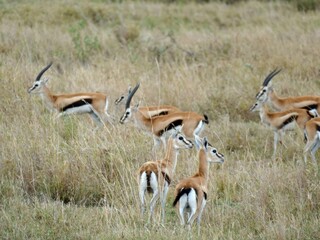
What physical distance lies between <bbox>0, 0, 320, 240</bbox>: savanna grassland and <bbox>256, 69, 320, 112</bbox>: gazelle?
31cm

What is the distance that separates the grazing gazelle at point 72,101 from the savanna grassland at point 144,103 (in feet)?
0.52

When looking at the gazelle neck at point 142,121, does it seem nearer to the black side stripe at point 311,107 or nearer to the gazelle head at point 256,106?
the gazelle head at point 256,106

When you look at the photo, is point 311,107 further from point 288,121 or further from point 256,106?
point 256,106

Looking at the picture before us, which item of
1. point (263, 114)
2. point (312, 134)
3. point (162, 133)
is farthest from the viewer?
point (263, 114)

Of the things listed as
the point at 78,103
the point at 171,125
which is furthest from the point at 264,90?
the point at 78,103

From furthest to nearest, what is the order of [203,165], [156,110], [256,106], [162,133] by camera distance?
[256,106]
[156,110]
[162,133]
[203,165]

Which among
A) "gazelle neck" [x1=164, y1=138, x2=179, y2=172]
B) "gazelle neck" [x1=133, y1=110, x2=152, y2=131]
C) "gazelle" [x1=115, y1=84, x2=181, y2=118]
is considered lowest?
"gazelle neck" [x1=133, y1=110, x2=152, y2=131]

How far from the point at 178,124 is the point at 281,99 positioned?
233 centimetres

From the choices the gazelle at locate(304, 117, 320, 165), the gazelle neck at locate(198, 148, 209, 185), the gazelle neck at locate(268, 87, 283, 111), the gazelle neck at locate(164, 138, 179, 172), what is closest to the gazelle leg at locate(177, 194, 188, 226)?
the gazelle neck at locate(198, 148, 209, 185)

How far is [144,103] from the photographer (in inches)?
403

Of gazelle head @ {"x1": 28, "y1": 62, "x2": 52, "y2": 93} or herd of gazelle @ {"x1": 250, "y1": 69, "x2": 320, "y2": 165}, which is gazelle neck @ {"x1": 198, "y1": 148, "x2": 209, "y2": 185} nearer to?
herd of gazelle @ {"x1": 250, "y1": 69, "x2": 320, "y2": 165}

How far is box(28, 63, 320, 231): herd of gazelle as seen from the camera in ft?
19.0

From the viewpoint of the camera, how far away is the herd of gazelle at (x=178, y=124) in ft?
19.0

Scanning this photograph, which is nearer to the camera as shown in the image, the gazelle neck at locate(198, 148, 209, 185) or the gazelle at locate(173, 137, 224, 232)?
the gazelle at locate(173, 137, 224, 232)
